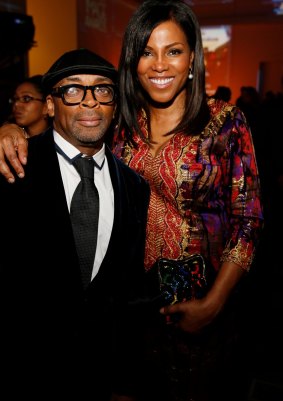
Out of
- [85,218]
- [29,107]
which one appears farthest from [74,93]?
[29,107]

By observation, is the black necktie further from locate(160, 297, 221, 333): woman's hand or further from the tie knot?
locate(160, 297, 221, 333): woman's hand

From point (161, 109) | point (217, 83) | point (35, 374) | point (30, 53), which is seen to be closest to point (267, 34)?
point (217, 83)

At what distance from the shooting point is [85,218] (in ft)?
4.74

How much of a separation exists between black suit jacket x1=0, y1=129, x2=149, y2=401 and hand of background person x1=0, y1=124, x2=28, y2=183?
0.03m

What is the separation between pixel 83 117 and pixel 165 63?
388mm

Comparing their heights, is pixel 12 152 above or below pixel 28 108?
below

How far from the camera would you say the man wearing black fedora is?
1.33 metres

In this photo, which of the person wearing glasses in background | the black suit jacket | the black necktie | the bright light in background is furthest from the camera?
the bright light in background

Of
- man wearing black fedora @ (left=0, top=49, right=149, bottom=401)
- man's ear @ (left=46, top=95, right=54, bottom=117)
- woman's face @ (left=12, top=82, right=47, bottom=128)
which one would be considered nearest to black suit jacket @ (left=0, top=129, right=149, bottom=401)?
man wearing black fedora @ (left=0, top=49, right=149, bottom=401)

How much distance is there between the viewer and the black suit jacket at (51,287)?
4.32ft

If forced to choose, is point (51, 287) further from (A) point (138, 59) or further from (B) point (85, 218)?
(A) point (138, 59)

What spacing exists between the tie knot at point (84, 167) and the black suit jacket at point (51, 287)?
0.09 metres

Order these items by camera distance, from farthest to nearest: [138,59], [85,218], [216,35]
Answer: [216,35] → [138,59] → [85,218]

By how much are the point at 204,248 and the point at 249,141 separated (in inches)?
17.4
